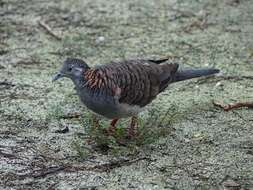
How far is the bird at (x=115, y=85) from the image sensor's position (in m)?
3.94

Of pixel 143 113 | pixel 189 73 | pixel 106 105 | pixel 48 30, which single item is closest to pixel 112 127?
pixel 106 105

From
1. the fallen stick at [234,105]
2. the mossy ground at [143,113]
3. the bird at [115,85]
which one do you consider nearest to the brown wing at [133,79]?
the bird at [115,85]

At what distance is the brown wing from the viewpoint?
396 centimetres

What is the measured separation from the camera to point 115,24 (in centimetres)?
641

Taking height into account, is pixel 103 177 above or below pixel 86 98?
below

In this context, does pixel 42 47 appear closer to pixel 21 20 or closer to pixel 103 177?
pixel 21 20

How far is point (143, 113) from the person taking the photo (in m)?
4.75

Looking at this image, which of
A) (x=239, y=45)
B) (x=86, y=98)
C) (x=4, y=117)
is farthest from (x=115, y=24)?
(x=86, y=98)

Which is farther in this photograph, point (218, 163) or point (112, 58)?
point (112, 58)

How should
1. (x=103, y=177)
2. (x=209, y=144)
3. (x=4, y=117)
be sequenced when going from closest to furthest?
(x=103, y=177), (x=209, y=144), (x=4, y=117)

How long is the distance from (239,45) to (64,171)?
2.68 m

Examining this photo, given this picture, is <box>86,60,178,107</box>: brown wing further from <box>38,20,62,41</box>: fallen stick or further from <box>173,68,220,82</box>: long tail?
<box>38,20,62,41</box>: fallen stick

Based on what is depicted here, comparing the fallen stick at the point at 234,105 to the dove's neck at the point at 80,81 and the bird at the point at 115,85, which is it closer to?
the bird at the point at 115,85

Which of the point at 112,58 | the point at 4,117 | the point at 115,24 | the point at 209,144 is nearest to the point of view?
the point at 209,144
